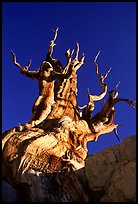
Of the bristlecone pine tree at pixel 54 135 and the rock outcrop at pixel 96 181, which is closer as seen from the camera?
the rock outcrop at pixel 96 181

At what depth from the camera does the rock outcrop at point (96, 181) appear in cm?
399

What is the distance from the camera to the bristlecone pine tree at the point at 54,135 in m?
5.04

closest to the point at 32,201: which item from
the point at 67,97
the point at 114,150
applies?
the point at 114,150

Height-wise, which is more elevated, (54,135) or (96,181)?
(54,135)

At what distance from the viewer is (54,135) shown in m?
6.63

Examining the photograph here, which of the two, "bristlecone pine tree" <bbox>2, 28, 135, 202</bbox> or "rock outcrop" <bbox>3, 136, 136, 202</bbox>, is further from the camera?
"bristlecone pine tree" <bbox>2, 28, 135, 202</bbox>

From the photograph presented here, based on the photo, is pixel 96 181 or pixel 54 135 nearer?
pixel 96 181

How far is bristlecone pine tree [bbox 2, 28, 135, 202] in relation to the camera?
5.04m

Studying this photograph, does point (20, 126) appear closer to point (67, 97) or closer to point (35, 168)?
point (35, 168)

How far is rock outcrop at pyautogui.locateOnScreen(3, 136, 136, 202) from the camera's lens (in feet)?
13.1

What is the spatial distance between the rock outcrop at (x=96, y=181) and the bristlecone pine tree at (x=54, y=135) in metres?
0.02

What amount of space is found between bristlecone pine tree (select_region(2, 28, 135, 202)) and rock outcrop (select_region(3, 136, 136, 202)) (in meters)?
0.02

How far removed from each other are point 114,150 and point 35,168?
188cm

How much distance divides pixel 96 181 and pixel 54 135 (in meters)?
2.29
